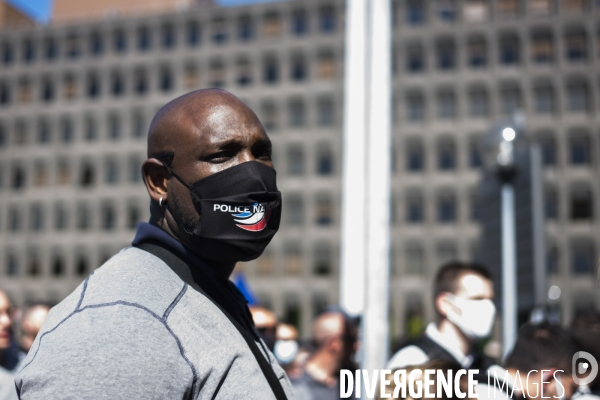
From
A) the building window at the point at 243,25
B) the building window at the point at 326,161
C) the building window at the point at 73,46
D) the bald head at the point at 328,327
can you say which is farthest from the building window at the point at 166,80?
the bald head at the point at 328,327

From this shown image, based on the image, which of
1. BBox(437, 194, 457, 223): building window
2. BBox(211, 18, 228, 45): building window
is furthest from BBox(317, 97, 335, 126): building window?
BBox(211, 18, 228, 45): building window

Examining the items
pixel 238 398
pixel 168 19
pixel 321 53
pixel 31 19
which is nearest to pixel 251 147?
pixel 238 398

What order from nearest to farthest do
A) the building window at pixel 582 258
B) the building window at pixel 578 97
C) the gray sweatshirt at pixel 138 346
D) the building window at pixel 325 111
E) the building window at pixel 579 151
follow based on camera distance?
1. the gray sweatshirt at pixel 138 346
2. the building window at pixel 582 258
3. the building window at pixel 579 151
4. the building window at pixel 578 97
5. the building window at pixel 325 111

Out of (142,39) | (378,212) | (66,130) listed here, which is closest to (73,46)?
(142,39)

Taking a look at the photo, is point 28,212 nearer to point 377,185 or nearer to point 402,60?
point 402,60

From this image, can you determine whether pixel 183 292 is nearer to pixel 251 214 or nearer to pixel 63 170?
pixel 251 214

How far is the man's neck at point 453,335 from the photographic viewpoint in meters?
4.73

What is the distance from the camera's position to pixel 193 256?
1.77 metres

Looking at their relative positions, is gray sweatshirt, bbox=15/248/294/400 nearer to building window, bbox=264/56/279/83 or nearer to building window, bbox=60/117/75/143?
building window, bbox=264/56/279/83

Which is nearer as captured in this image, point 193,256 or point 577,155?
point 193,256

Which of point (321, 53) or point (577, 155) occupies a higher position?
point (321, 53)

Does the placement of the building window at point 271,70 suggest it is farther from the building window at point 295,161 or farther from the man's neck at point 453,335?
the man's neck at point 453,335

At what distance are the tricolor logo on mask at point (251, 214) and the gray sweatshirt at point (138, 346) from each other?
0.73ft

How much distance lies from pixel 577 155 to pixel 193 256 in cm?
5133
